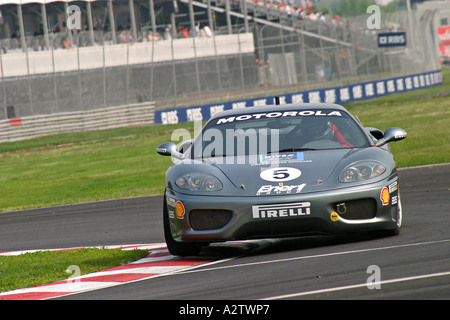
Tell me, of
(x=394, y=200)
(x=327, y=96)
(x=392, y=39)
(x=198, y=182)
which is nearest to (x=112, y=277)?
(x=198, y=182)

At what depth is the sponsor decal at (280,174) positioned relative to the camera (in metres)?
6.64

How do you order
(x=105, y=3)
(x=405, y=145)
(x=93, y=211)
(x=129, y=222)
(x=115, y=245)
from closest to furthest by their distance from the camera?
(x=115, y=245), (x=129, y=222), (x=93, y=211), (x=405, y=145), (x=105, y=3)

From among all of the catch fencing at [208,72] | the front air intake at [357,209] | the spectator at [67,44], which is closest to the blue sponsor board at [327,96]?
the catch fencing at [208,72]

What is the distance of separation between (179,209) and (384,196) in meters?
1.71

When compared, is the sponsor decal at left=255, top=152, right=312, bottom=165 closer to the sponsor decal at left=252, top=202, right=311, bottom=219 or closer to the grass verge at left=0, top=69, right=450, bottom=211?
the sponsor decal at left=252, top=202, right=311, bottom=219

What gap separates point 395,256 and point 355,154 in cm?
134

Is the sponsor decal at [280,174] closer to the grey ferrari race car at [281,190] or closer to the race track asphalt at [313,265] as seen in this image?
the grey ferrari race car at [281,190]

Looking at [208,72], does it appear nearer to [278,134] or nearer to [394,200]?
[278,134]

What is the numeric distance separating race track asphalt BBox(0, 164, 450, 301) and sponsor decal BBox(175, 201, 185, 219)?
1.70ft

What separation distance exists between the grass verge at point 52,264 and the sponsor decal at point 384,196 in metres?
2.35
